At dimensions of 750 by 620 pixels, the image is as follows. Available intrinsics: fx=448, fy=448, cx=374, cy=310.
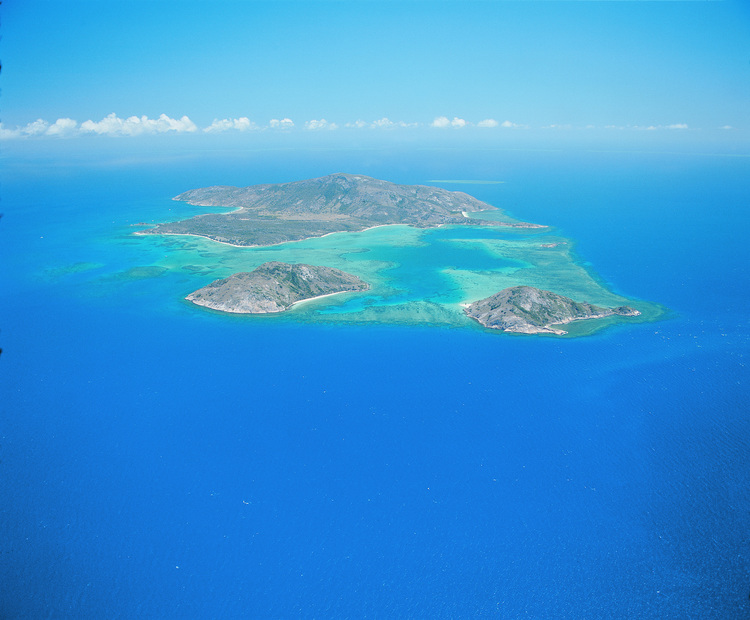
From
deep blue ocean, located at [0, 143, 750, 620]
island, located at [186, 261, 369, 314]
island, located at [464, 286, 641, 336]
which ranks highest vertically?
island, located at [186, 261, 369, 314]

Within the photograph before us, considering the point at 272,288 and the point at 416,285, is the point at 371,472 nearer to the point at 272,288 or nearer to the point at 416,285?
the point at 272,288

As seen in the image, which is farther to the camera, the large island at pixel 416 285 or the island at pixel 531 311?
the large island at pixel 416 285

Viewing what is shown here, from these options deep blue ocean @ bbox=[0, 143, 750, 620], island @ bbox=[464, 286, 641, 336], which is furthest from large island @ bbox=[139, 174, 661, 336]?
deep blue ocean @ bbox=[0, 143, 750, 620]

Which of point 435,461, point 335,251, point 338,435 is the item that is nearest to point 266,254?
point 335,251

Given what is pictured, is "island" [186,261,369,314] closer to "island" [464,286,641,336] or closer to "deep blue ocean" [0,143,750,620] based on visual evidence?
"deep blue ocean" [0,143,750,620]

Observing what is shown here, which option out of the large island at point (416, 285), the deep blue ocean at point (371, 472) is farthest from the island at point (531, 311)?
the deep blue ocean at point (371, 472)

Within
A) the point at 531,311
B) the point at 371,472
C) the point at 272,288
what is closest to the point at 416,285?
the point at 531,311

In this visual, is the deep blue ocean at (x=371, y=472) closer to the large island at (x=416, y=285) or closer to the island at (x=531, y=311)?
the island at (x=531, y=311)
